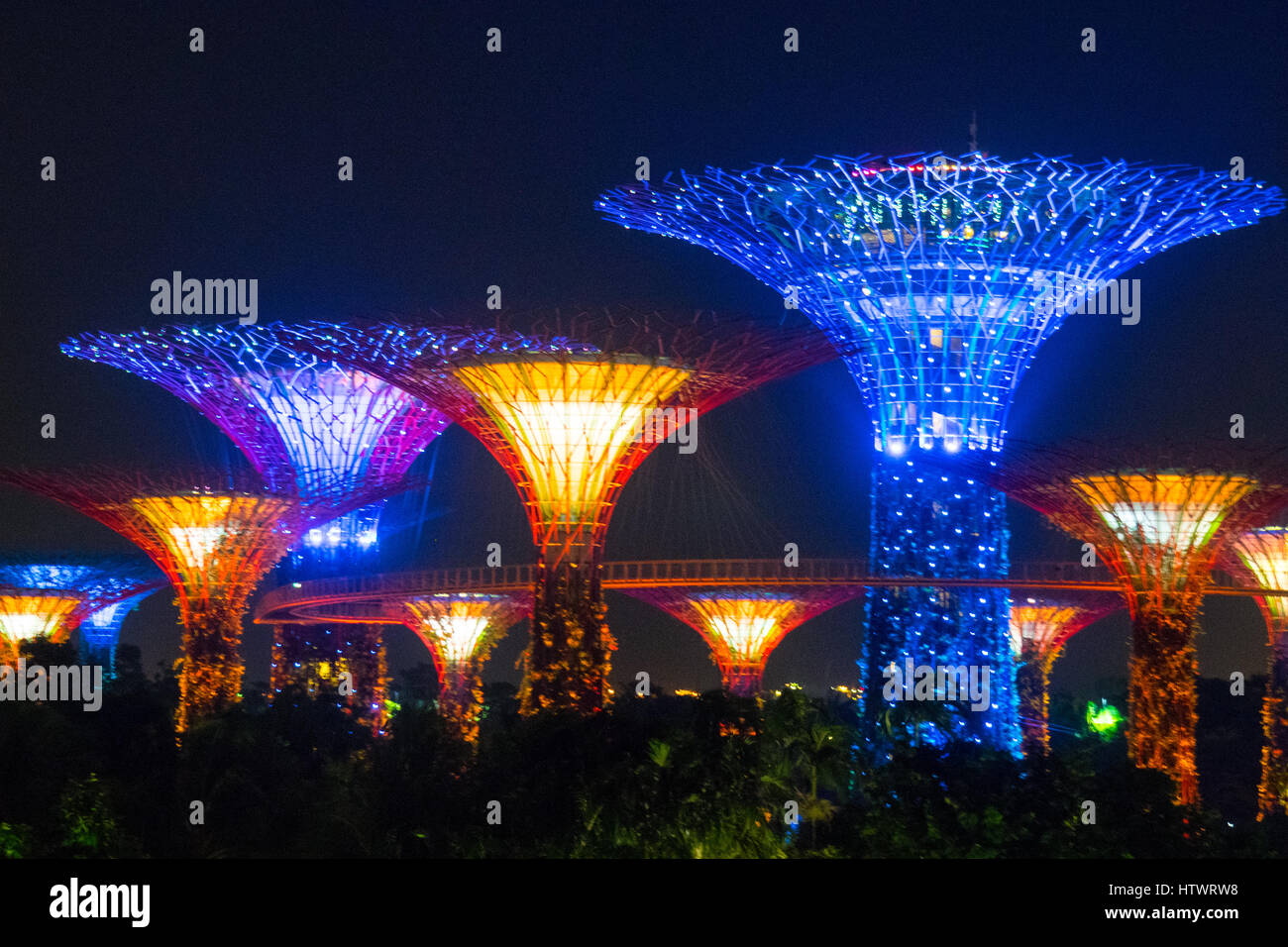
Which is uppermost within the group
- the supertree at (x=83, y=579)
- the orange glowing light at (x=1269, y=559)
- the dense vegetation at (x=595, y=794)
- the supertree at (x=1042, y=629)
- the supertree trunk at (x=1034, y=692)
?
the supertree at (x=83, y=579)

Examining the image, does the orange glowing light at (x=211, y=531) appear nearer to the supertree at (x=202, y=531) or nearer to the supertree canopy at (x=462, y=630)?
the supertree at (x=202, y=531)

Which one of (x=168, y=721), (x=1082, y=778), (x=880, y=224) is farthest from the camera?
(x=168, y=721)

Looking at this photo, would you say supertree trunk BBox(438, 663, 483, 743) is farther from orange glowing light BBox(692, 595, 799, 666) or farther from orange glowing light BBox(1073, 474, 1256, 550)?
orange glowing light BBox(1073, 474, 1256, 550)

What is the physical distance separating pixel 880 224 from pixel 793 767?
46.4ft

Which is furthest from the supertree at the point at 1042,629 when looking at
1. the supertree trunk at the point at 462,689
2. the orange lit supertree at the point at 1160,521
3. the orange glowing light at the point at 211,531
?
the orange glowing light at the point at 211,531

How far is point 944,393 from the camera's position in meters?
58.9

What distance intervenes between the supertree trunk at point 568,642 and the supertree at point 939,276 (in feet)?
27.5

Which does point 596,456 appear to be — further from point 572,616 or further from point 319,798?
point 319,798

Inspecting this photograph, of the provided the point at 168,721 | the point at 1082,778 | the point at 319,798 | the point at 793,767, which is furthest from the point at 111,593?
the point at 1082,778

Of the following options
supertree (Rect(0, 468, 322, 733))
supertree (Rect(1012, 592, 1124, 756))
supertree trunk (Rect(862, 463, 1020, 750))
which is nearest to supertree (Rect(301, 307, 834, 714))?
supertree trunk (Rect(862, 463, 1020, 750))

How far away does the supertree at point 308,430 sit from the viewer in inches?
2768

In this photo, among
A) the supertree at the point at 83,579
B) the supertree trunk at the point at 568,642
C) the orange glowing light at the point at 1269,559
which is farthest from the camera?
the supertree at the point at 83,579

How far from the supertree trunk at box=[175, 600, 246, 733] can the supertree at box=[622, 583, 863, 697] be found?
15621 mm

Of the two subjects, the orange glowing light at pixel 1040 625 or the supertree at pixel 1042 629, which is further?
the orange glowing light at pixel 1040 625
